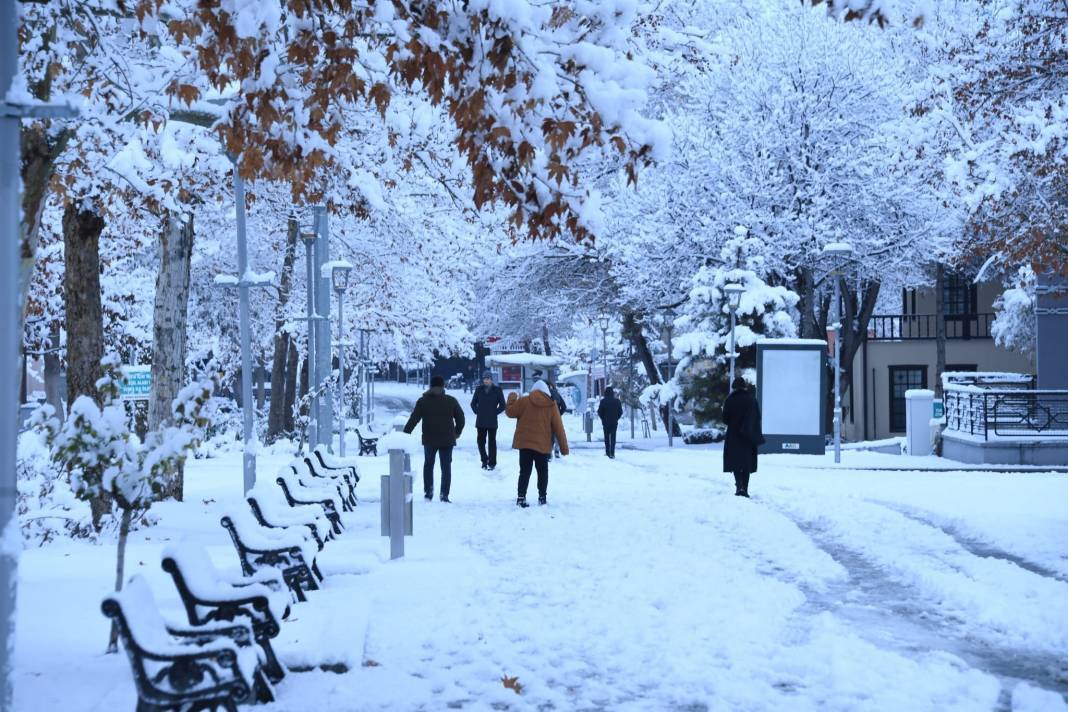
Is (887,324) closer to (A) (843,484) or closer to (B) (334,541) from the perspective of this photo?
(A) (843,484)

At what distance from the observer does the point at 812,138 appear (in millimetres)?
37781

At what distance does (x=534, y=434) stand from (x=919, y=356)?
3560 centimetres

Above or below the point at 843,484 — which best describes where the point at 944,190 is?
above

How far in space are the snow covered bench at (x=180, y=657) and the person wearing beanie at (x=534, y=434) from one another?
11.6 metres

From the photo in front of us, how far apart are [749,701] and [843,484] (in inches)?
604

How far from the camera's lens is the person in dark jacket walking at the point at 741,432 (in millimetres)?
19328

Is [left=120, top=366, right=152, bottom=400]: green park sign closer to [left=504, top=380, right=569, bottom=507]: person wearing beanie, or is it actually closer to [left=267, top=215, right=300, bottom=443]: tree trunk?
[left=267, top=215, right=300, bottom=443]: tree trunk

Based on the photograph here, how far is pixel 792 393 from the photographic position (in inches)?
1217

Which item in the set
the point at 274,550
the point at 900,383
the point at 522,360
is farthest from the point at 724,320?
the point at 274,550

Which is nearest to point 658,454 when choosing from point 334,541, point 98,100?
point 334,541

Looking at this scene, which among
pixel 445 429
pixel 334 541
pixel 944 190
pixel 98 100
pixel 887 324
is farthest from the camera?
pixel 887 324

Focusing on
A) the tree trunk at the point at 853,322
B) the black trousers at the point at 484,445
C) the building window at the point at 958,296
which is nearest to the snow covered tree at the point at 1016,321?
the tree trunk at the point at 853,322

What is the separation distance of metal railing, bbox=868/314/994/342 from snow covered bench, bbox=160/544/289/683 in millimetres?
44909

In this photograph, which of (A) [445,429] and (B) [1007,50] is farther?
(B) [1007,50]
